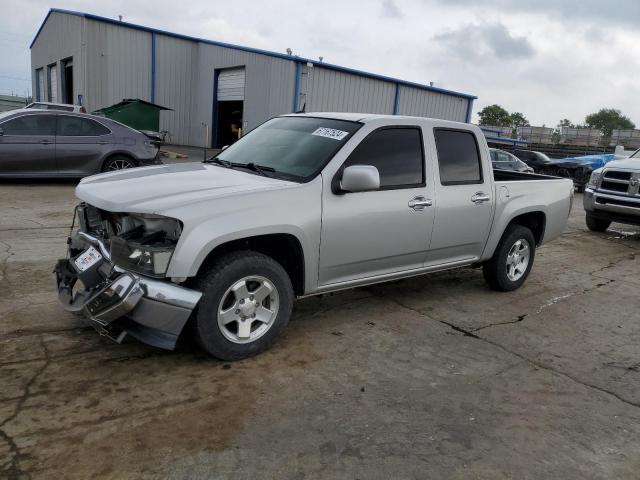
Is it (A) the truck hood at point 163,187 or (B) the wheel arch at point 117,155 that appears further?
(B) the wheel arch at point 117,155

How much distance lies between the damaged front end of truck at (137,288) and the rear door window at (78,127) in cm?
806

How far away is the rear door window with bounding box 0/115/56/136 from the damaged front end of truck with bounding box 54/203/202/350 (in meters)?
7.98

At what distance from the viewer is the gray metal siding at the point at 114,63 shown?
2367 centimetres

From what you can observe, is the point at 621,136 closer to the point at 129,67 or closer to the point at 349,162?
the point at 129,67

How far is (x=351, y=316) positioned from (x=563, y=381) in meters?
1.81

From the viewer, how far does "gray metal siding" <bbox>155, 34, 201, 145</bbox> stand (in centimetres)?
2545

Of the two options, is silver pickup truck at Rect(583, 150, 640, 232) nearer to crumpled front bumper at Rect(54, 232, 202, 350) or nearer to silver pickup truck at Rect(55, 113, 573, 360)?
silver pickup truck at Rect(55, 113, 573, 360)

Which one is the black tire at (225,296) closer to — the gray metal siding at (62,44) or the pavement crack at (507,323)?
the pavement crack at (507,323)

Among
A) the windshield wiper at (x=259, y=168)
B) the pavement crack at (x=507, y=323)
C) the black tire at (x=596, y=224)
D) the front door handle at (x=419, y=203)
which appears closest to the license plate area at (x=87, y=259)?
the windshield wiper at (x=259, y=168)

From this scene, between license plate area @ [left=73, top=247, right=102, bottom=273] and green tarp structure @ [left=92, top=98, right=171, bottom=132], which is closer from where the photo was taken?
license plate area @ [left=73, top=247, right=102, bottom=273]

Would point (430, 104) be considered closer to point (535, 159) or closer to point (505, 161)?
point (535, 159)

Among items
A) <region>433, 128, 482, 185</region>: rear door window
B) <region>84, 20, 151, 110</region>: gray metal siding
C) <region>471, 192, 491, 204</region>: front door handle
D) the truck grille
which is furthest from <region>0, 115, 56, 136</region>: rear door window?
<region>84, 20, 151, 110</region>: gray metal siding

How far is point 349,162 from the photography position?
4.18 metres

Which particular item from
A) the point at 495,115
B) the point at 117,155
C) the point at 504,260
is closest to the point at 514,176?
the point at 504,260
